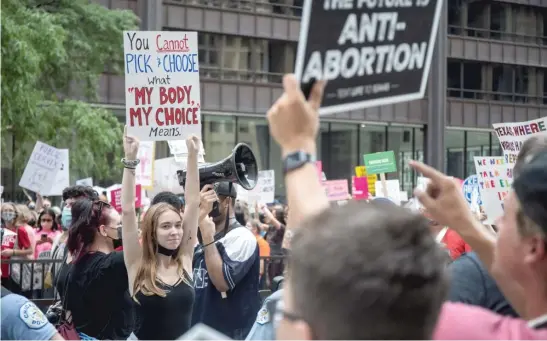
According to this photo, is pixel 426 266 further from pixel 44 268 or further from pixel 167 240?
pixel 44 268

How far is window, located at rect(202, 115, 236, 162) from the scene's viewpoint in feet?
127

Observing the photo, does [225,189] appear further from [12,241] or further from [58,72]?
[58,72]

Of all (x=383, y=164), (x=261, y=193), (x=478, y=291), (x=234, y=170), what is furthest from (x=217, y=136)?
(x=478, y=291)

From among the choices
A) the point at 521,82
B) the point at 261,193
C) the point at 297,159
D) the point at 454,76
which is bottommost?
the point at 261,193

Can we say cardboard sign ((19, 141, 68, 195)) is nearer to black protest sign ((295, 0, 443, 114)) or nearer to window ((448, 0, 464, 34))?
black protest sign ((295, 0, 443, 114))

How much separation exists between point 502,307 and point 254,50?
37.3 metres

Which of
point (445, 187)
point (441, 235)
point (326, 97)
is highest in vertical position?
point (326, 97)

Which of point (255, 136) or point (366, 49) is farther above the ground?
point (366, 49)

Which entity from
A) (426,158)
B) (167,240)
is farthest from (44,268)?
(426,158)

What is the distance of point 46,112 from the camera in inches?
908

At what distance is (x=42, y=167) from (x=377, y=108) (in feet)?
89.6

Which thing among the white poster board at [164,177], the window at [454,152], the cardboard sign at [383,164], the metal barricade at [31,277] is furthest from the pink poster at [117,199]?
the window at [454,152]

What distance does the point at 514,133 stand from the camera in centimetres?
809

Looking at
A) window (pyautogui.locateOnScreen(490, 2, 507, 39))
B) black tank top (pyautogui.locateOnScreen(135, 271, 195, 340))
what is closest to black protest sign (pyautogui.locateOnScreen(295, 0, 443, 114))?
black tank top (pyautogui.locateOnScreen(135, 271, 195, 340))
